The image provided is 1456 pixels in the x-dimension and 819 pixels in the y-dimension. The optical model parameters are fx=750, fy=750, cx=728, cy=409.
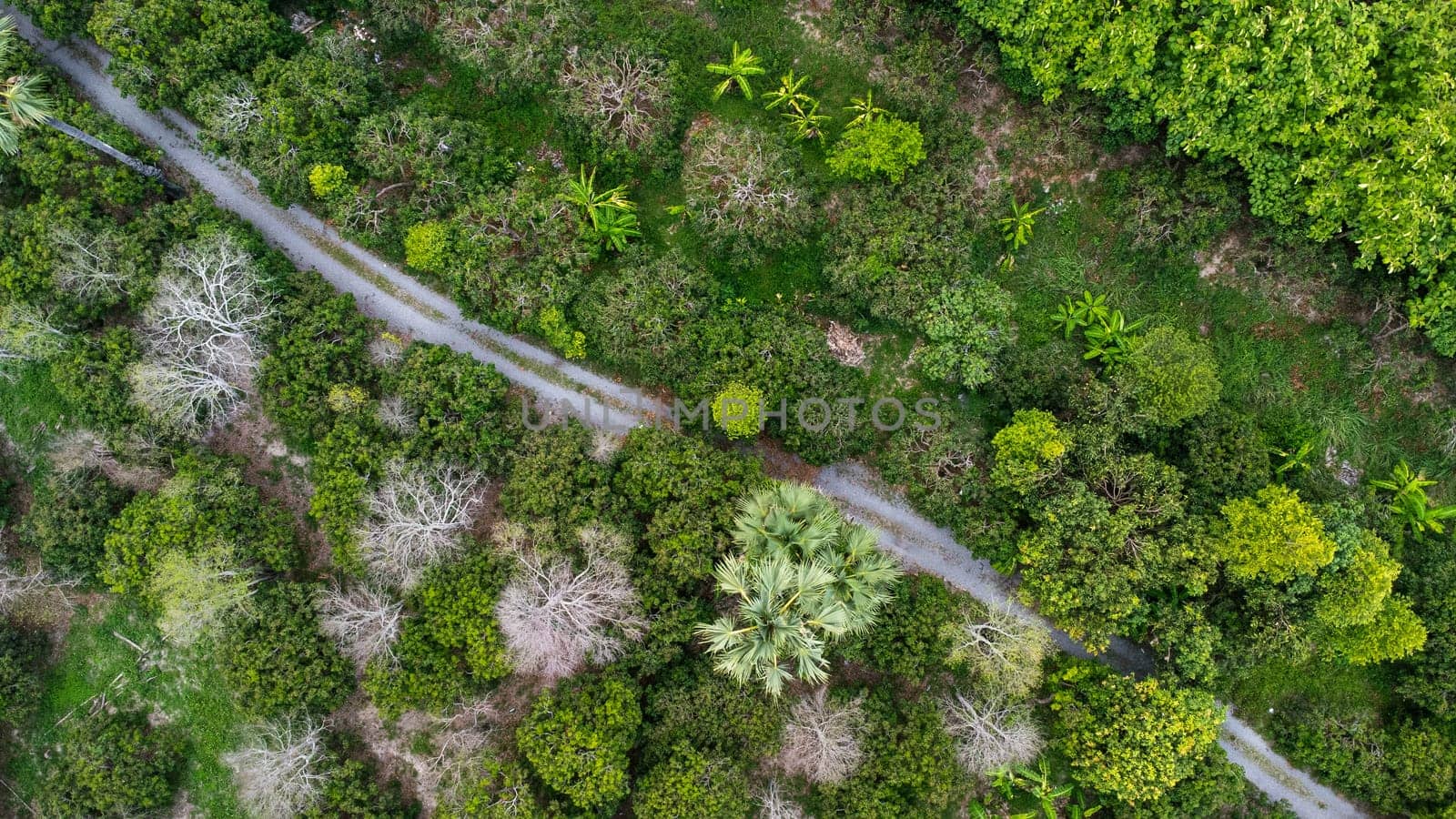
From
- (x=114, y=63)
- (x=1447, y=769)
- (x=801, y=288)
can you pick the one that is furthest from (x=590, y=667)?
(x=1447, y=769)

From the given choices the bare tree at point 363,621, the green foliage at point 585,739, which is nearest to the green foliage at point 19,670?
the bare tree at point 363,621

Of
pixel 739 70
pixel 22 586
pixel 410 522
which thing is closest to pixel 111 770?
pixel 22 586

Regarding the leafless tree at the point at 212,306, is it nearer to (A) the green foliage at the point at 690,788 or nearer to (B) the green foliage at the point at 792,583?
(B) the green foliage at the point at 792,583

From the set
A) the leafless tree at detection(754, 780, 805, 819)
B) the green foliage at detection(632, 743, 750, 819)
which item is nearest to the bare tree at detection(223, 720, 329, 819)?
the green foliage at detection(632, 743, 750, 819)

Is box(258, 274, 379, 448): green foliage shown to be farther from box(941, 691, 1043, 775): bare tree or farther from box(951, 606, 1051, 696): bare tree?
box(941, 691, 1043, 775): bare tree

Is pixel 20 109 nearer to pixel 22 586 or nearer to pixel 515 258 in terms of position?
pixel 22 586

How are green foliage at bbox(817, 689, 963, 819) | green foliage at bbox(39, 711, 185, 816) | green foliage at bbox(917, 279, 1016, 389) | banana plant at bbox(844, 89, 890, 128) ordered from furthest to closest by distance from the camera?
banana plant at bbox(844, 89, 890, 128) < green foliage at bbox(917, 279, 1016, 389) < green foliage at bbox(39, 711, 185, 816) < green foliage at bbox(817, 689, 963, 819)
